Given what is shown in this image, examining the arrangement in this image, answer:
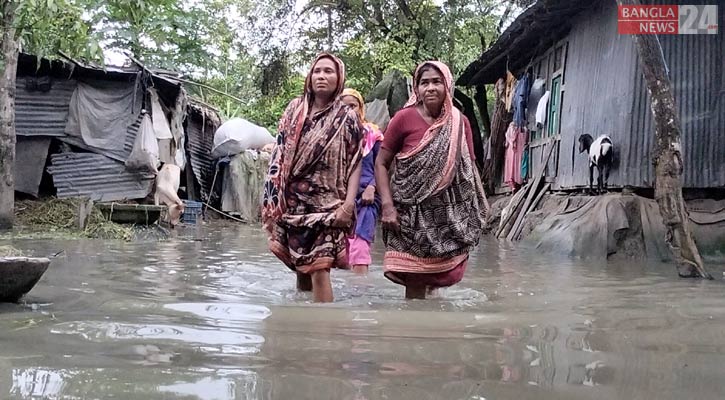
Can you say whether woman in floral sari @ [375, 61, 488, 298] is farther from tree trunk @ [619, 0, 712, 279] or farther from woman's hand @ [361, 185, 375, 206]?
tree trunk @ [619, 0, 712, 279]

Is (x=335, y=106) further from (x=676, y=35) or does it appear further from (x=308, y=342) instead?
(x=676, y=35)

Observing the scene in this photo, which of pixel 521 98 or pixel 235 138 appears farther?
pixel 235 138

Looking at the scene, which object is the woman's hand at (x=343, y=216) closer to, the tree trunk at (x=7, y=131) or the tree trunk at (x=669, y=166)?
the tree trunk at (x=669, y=166)

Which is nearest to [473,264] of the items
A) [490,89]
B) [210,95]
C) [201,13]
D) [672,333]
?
[672,333]

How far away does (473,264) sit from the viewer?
677 cm

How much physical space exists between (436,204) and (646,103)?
214 inches

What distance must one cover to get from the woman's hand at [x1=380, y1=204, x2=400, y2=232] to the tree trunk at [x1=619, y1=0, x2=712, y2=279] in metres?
2.77

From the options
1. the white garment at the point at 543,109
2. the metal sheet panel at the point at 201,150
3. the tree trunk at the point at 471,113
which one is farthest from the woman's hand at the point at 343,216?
the tree trunk at the point at 471,113

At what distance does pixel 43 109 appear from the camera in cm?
1077

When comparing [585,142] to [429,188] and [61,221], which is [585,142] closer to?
[429,188]

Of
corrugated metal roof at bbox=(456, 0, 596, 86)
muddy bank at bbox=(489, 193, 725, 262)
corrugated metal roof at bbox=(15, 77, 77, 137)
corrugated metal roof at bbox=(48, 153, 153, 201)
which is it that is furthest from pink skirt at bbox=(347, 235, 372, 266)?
corrugated metal roof at bbox=(15, 77, 77, 137)

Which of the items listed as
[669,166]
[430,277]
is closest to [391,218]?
[430,277]

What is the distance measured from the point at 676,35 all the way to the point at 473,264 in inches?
159

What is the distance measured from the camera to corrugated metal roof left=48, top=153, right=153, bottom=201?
34.9 ft
